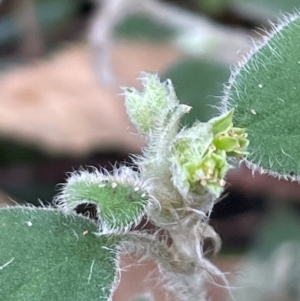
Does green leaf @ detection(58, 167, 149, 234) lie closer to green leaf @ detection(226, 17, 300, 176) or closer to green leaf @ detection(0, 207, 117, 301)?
green leaf @ detection(0, 207, 117, 301)

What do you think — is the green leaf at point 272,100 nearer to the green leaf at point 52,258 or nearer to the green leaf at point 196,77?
the green leaf at point 52,258

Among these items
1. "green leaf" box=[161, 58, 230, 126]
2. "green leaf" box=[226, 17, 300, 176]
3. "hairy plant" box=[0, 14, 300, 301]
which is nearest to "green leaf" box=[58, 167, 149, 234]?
"hairy plant" box=[0, 14, 300, 301]

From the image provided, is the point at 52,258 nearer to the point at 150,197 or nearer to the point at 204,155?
the point at 150,197

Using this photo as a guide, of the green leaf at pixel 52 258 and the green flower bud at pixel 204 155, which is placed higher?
the green flower bud at pixel 204 155

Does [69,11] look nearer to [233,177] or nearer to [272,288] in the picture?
[233,177]

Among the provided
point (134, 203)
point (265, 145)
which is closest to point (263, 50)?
point (265, 145)

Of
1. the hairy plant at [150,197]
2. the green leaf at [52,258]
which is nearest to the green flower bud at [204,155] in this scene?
the hairy plant at [150,197]
